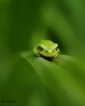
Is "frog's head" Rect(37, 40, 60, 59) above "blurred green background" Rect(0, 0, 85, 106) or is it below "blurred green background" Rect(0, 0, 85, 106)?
below

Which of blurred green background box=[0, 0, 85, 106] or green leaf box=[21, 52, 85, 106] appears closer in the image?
green leaf box=[21, 52, 85, 106]

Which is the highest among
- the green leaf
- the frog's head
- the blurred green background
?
the blurred green background

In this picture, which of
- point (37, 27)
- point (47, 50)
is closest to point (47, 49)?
point (47, 50)

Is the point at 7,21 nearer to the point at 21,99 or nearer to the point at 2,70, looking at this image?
the point at 2,70

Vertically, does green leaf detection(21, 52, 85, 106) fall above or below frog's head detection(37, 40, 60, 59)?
below

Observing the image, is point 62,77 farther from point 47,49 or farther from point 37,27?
point 37,27

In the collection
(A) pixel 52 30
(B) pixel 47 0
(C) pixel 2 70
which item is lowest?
(C) pixel 2 70

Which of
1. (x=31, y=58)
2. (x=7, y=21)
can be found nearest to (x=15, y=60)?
(x=31, y=58)
